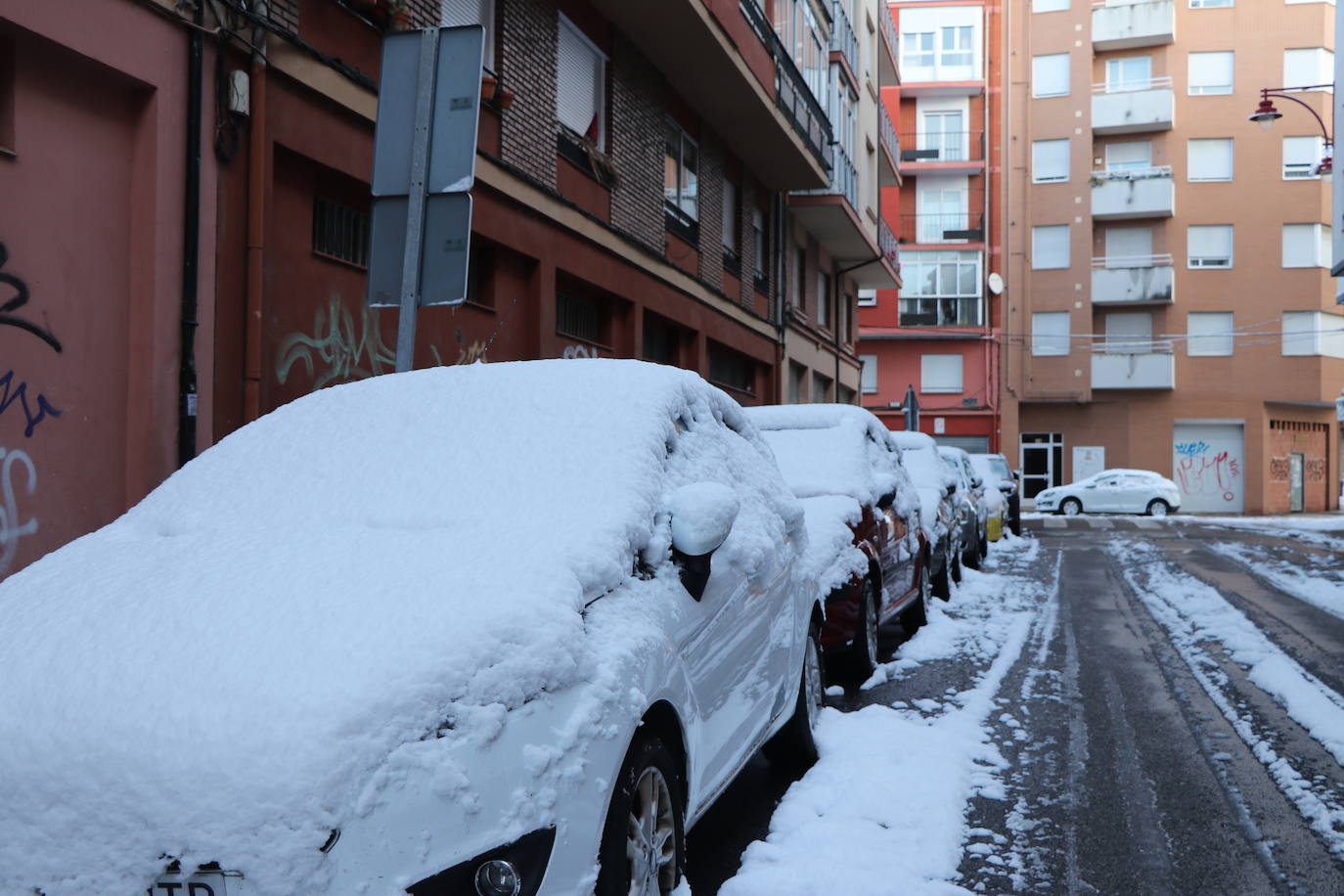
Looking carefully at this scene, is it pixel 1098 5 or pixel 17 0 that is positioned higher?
pixel 1098 5

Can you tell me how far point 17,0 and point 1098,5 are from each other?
45.2m

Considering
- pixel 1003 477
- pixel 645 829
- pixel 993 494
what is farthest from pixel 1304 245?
pixel 645 829

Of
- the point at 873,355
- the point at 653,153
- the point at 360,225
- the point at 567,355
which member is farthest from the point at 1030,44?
the point at 360,225

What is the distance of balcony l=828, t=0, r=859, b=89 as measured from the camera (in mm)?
27406

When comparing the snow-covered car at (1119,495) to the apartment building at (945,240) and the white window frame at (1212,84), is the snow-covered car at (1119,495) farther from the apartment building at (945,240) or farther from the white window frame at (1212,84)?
the white window frame at (1212,84)

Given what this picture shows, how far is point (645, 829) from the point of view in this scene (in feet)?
10.3

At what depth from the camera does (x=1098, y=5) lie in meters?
45.6

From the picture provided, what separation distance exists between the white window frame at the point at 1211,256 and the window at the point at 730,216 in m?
29.4

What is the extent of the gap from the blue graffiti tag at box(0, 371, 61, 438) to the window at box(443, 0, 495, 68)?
5696 millimetres

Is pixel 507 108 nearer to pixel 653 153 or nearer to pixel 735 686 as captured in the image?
pixel 653 153

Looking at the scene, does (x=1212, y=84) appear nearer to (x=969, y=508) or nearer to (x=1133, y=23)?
(x=1133, y=23)

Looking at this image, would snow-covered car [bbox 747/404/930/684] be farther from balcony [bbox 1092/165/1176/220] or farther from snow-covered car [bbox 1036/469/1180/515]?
balcony [bbox 1092/165/1176/220]

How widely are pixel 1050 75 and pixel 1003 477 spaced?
91.2ft

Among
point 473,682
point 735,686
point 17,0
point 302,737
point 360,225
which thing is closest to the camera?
point 302,737
